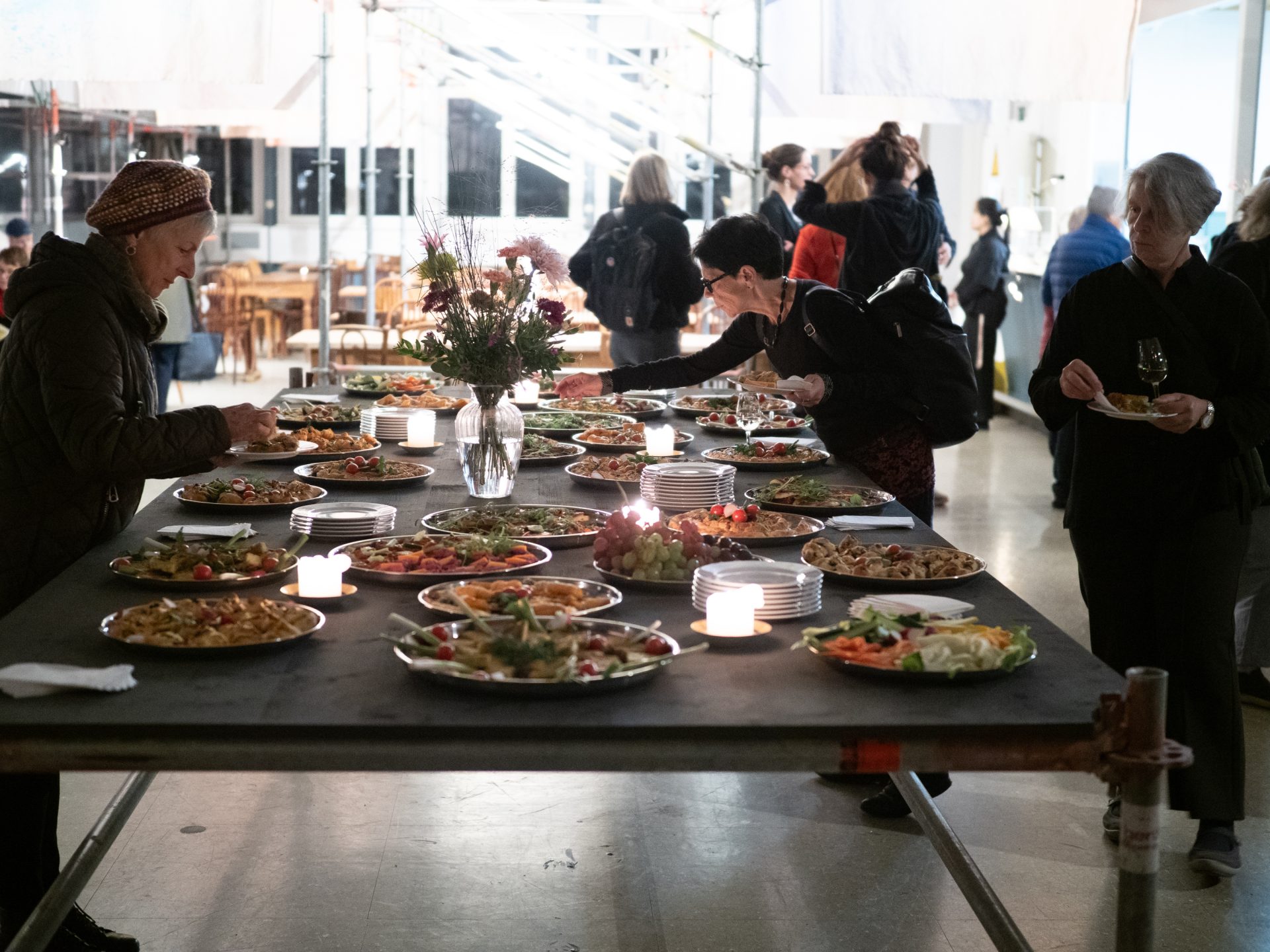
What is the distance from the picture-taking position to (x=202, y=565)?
2.12 metres

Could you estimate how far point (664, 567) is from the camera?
2162 millimetres

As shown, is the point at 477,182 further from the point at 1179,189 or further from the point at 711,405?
the point at 711,405

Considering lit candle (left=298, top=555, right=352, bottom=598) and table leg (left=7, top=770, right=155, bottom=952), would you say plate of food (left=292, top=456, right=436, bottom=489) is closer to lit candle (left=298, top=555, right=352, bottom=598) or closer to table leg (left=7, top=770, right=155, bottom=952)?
table leg (left=7, top=770, right=155, bottom=952)

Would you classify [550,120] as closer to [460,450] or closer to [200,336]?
[200,336]

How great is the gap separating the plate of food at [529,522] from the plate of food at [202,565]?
331 millimetres

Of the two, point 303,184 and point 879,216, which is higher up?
point 303,184

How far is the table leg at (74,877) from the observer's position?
187 cm

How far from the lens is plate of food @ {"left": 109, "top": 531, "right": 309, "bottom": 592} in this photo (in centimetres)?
210

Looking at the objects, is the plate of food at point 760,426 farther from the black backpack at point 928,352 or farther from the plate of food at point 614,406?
the black backpack at point 928,352

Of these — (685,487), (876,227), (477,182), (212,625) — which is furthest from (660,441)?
(876,227)

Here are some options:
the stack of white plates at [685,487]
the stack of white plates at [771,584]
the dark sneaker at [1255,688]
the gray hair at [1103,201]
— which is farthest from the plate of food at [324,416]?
the gray hair at [1103,201]

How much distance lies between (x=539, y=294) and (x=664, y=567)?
3.16 feet

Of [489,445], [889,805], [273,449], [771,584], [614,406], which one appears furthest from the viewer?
[614,406]

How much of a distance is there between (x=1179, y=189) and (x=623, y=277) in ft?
11.2
